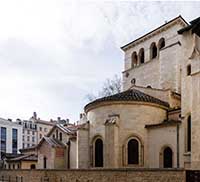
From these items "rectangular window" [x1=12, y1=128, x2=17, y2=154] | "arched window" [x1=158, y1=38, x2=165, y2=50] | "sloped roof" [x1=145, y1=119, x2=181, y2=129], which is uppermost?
"arched window" [x1=158, y1=38, x2=165, y2=50]

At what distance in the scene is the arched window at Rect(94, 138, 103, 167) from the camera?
104 ft

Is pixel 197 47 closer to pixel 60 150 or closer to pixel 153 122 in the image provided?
pixel 153 122

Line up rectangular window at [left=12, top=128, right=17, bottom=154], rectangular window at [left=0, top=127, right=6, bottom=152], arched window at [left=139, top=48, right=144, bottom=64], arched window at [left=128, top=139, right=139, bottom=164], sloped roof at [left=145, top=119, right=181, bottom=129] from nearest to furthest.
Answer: sloped roof at [left=145, top=119, right=181, bottom=129] < arched window at [left=128, top=139, right=139, bottom=164] < arched window at [left=139, top=48, right=144, bottom=64] < rectangular window at [left=0, top=127, right=6, bottom=152] < rectangular window at [left=12, top=128, right=17, bottom=154]

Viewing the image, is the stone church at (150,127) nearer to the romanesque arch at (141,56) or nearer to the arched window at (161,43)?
the arched window at (161,43)

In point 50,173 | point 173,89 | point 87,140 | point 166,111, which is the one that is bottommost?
point 50,173

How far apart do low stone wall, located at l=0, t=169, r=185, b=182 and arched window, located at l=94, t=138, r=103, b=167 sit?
474 centimetres

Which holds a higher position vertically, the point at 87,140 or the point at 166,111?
the point at 166,111

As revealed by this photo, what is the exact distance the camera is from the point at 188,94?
29422 mm

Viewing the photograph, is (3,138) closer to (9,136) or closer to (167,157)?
(9,136)

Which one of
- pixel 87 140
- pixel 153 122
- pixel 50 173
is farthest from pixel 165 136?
pixel 50 173

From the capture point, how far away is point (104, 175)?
24.4 metres

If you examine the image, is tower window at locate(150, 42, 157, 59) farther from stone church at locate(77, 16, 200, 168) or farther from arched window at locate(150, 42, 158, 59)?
stone church at locate(77, 16, 200, 168)

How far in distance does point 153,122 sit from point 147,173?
9098 mm

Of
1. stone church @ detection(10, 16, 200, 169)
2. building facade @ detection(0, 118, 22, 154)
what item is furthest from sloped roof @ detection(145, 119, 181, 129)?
building facade @ detection(0, 118, 22, 154)
